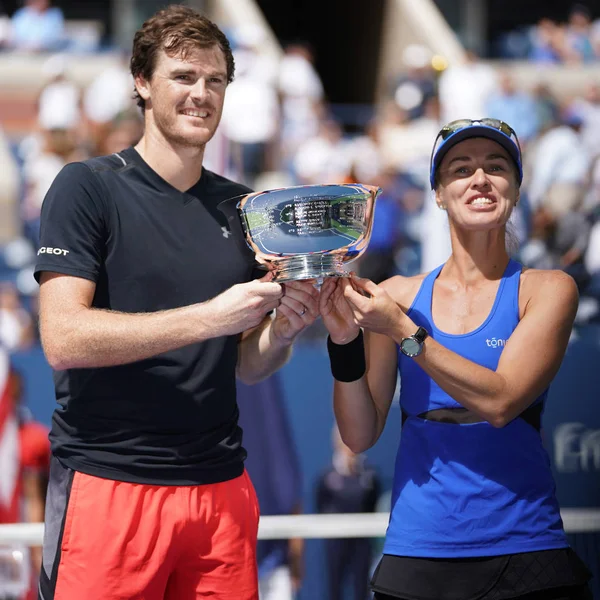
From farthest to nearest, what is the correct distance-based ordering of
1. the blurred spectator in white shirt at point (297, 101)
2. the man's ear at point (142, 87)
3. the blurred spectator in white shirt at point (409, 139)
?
1. the blurred spectator in white shirt at point (297, 101)
2. the blurred spectator in white shirt at point (409, 139)
3. the man's ear at point (142, 87)

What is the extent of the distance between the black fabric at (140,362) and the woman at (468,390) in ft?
1.03

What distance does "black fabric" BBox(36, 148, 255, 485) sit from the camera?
226 centimetres

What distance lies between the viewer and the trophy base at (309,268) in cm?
219

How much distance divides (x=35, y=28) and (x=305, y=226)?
36.1 ft

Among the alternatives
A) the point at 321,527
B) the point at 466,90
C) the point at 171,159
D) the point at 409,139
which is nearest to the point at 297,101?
the point at 409,139

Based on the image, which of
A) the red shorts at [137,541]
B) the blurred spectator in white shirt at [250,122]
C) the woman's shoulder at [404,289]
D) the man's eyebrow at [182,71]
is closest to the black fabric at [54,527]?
the red shorts at [137,541]

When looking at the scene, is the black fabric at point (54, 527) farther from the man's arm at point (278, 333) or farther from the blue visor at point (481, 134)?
the blue visor at point (481, 134)

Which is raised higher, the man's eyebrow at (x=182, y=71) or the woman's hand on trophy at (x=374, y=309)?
the man's eyebrow at (x=182, y=71)

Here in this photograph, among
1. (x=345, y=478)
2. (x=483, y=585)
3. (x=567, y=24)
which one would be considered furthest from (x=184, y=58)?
(x=567, y=24)

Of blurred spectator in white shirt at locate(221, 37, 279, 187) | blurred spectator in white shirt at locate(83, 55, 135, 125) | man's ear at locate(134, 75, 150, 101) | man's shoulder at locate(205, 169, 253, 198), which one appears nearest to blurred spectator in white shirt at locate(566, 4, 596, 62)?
blurred spectator in white shirt at locate(221, 37, 279, 187)

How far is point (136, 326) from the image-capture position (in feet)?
7.14

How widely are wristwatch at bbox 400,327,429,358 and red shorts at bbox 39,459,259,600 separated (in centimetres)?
57

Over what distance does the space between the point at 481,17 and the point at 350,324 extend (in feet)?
44.7

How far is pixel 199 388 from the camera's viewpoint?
233 cm
